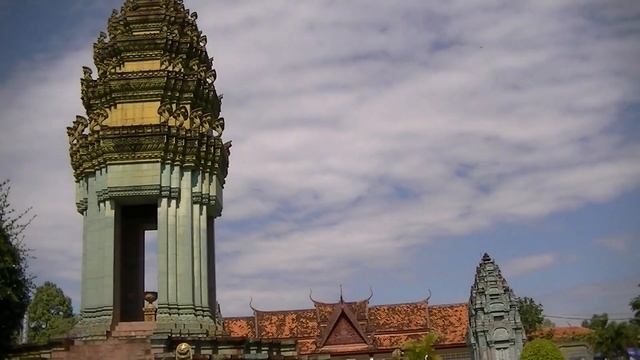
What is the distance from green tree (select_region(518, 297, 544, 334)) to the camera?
67250mm

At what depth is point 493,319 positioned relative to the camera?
50.9 metres

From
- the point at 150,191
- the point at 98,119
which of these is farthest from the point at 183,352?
the point at 98,119

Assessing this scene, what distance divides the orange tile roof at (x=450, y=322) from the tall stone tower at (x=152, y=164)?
3241cm

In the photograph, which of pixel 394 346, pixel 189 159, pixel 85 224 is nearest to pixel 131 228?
pixel 85 224

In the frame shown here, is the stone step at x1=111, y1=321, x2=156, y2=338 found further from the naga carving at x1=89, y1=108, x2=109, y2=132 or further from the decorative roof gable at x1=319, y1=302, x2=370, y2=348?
the decorative roof gable at x1=319, y1=302, x2=370, y2=348

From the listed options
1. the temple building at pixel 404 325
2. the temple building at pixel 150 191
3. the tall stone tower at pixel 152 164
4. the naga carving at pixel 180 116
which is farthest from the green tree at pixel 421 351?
the temple building at pixel 404 325

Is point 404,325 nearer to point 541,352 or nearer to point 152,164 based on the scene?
point 541,352

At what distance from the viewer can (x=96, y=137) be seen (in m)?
23.1

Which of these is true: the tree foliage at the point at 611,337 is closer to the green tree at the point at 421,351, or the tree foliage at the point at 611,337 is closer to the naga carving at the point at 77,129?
the green tree at the point at 421,351

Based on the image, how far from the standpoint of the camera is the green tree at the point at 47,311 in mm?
50978

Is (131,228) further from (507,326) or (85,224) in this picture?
(507,326)

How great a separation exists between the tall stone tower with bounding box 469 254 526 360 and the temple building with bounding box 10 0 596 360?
29.3 m

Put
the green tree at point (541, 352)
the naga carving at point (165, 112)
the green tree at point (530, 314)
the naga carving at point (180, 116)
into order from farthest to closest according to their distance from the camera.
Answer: the green tree at point (530, 314)
the green tree at point (541, 352)
the naga carving at point (180, 116)
the naga carving at point (165, 112)

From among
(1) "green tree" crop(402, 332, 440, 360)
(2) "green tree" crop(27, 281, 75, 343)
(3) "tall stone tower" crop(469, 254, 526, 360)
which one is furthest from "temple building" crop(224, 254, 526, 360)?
(1) "green tree" crop(402, 332, 440, 360)
